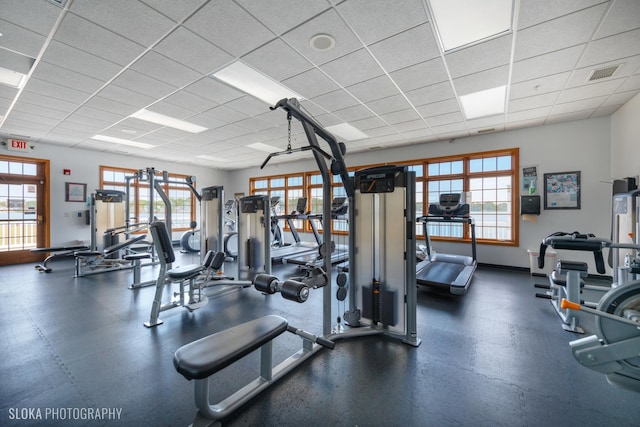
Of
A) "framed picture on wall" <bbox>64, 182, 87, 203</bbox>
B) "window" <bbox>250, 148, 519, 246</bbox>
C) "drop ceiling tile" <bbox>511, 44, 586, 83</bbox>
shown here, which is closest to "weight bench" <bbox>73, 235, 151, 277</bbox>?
"framed picture on wall" <bbox>64, 182, 87, 203</bbox>

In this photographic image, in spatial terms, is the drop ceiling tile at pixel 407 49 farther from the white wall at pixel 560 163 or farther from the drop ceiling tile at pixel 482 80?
the white wall at pixel 560 163

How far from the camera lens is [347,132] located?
18.7ft

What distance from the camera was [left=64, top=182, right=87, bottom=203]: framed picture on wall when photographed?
6.86 m

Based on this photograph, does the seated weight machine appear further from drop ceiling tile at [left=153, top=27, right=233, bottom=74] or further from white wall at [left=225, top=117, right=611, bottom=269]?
white wall at [left=225, top=117, right=611, bottom=269]

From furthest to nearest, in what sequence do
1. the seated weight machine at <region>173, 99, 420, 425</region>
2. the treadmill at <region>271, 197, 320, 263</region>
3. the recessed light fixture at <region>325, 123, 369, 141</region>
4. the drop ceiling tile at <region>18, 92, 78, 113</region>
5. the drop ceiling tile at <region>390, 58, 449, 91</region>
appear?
the treadmill at <region>271, 197, 320, 263</region> < the recessed light fixture at <region>325, 123, 369, 141</region> < the drop ceiling tile at <region>18, 92, 78, 113</region> < the drop ceiling tile at <region>390, 58, 449, 91</region> < the seated weight machine at <region>173, 99, 420, 425</region>

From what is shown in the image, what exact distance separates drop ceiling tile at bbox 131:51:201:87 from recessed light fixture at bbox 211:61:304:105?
1.07 ft

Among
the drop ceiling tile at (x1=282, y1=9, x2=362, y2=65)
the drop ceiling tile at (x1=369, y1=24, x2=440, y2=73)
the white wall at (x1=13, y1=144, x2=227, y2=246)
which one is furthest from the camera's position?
the white wall at (x1=13, y1=144, x2=227, y2=246)

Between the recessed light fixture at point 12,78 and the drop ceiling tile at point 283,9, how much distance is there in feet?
11.2

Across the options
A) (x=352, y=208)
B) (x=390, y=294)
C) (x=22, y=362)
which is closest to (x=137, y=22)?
(x=352, y=208)

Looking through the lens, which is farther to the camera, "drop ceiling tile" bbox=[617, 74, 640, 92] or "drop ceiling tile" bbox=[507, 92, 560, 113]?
"drop ceiling tile" bbox=[507, 92, 560, 113]

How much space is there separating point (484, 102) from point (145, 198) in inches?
369

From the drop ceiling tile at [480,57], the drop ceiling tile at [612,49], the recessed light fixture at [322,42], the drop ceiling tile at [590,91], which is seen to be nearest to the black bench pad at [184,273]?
the recessed light fixture at [322,42]

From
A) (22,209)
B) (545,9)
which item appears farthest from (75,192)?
(545,9)

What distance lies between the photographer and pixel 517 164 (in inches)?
216
